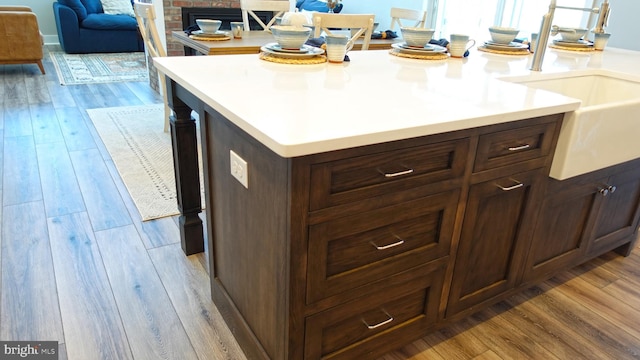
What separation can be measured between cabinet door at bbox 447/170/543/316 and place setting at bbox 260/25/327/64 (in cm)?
86

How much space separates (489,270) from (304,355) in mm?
812

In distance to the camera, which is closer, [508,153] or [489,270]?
[508,153]

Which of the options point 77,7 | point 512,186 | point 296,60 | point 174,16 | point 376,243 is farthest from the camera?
point 77,7

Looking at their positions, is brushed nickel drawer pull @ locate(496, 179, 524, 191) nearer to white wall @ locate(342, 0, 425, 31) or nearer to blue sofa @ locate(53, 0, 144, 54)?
white wall @ locate(342, 0, 425, 31)

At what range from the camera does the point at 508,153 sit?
152 cm

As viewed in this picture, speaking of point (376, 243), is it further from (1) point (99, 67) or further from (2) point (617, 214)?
(1) point (99, 67)

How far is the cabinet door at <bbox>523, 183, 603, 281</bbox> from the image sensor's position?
1797mm

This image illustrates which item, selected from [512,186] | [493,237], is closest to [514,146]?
[512,186]

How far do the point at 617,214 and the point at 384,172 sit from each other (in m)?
Result: 1.51

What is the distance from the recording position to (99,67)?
6.29 m

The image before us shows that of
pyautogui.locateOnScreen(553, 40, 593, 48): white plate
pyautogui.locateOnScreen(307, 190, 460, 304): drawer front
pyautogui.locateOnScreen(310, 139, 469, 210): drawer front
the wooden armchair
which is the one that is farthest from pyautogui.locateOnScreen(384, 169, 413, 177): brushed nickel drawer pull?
the wooden armchair

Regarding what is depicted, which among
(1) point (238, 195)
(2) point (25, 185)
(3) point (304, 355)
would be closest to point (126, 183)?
(2) point (25, 185)

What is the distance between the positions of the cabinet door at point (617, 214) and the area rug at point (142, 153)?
214cm

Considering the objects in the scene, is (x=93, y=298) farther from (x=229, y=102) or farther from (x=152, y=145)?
(x=152, y=145)
